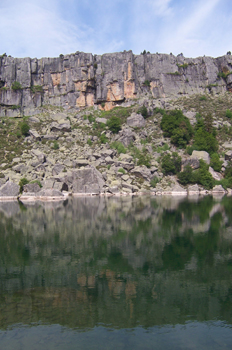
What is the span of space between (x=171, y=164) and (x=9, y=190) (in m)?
32.7

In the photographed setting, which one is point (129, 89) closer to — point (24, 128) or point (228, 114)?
point (228, 114)

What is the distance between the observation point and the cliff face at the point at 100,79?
3583 inches

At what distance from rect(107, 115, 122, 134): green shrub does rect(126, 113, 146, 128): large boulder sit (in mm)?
3075

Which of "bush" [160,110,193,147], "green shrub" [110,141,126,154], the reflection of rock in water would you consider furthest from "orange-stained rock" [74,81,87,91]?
the reflection of rock in water

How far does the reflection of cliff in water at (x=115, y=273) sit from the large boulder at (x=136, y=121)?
178 feet

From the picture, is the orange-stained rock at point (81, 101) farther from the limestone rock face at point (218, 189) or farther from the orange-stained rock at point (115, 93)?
the limestone rock face at point (218, 189)

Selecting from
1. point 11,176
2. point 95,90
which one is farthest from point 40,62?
point 11,176

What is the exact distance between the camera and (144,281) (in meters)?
13.7

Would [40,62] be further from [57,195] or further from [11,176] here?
[57,195]

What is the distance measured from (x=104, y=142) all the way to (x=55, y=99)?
90.4ft

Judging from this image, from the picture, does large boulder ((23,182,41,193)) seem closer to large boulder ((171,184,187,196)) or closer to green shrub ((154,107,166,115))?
large boulder ((171,184,187,196))

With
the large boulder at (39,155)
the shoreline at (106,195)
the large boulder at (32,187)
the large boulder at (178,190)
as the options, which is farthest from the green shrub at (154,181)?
the large boulder at (39,155)

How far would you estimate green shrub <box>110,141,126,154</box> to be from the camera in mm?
70875

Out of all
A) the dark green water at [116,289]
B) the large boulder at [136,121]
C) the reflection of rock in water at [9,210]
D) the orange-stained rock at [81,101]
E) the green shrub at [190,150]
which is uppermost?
the orange-stained rock at [81,101]
